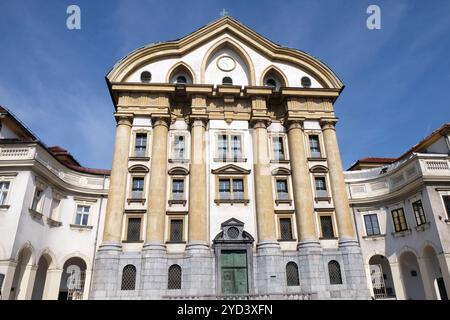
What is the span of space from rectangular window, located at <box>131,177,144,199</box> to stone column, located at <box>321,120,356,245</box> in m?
16.2

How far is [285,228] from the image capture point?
26.7 meters

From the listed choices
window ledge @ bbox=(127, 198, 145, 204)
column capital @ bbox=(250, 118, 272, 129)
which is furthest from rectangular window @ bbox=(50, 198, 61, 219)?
column capital @ bbox=(250, 118, 272, 129)

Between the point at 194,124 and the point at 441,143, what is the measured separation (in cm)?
2200

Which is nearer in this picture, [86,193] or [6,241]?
[6,241]

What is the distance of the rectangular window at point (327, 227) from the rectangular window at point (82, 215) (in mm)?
20348

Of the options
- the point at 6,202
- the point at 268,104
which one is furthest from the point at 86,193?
the point at 268,104

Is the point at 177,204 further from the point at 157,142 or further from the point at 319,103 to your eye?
the point at 319,103

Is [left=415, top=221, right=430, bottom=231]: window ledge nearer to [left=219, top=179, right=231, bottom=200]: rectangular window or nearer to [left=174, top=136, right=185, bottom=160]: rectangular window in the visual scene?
[left=219, top=179, right=231, bottom=200]: rectangular window

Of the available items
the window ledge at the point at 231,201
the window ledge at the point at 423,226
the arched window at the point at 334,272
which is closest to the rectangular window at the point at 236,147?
the window ledge at the point at 231,201

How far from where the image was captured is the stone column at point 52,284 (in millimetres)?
25156

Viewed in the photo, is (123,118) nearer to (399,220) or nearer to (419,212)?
(399,220)

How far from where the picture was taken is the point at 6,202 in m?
22.1

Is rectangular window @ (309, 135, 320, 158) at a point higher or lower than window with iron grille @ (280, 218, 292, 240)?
higher

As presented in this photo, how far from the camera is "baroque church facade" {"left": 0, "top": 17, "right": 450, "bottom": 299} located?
23.5 m
